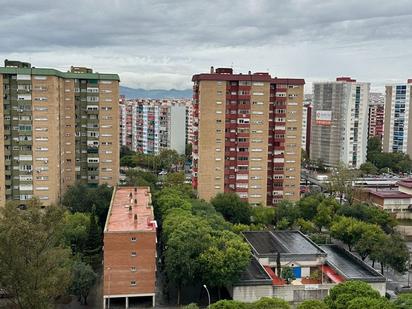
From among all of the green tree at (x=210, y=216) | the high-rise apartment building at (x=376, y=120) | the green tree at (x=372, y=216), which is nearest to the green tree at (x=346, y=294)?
the green tree at (x=210, y=216)

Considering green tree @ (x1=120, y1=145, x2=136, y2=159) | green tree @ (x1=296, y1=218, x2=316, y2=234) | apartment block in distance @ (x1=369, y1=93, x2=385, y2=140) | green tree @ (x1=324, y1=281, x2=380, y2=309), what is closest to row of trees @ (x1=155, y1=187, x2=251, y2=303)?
green tree @ (x1=324, y1=281, x2=380, y2=309)

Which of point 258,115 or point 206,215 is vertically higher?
point 258,115

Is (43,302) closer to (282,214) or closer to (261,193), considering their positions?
(282,214)

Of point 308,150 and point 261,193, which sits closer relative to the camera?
point 261,193

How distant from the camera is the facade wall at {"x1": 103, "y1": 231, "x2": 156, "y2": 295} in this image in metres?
34.1

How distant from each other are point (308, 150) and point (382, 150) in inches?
680

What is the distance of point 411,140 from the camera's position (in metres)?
103

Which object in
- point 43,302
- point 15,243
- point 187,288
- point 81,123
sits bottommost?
point 187,288

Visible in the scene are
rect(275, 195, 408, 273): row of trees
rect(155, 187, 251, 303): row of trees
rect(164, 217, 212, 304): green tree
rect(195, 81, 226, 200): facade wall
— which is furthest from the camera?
rect(195, 81, 226, 200): facade wall

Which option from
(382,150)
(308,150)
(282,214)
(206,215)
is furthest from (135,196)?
(382,150)

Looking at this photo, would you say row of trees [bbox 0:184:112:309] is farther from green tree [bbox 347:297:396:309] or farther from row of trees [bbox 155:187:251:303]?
green tree [bbox 347:297:396:309]

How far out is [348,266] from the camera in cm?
4084

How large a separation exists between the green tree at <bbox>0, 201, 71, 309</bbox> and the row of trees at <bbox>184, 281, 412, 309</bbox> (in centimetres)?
749

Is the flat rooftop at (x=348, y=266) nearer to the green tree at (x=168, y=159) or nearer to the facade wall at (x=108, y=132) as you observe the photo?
the facade wall at (x=108, y=132)
